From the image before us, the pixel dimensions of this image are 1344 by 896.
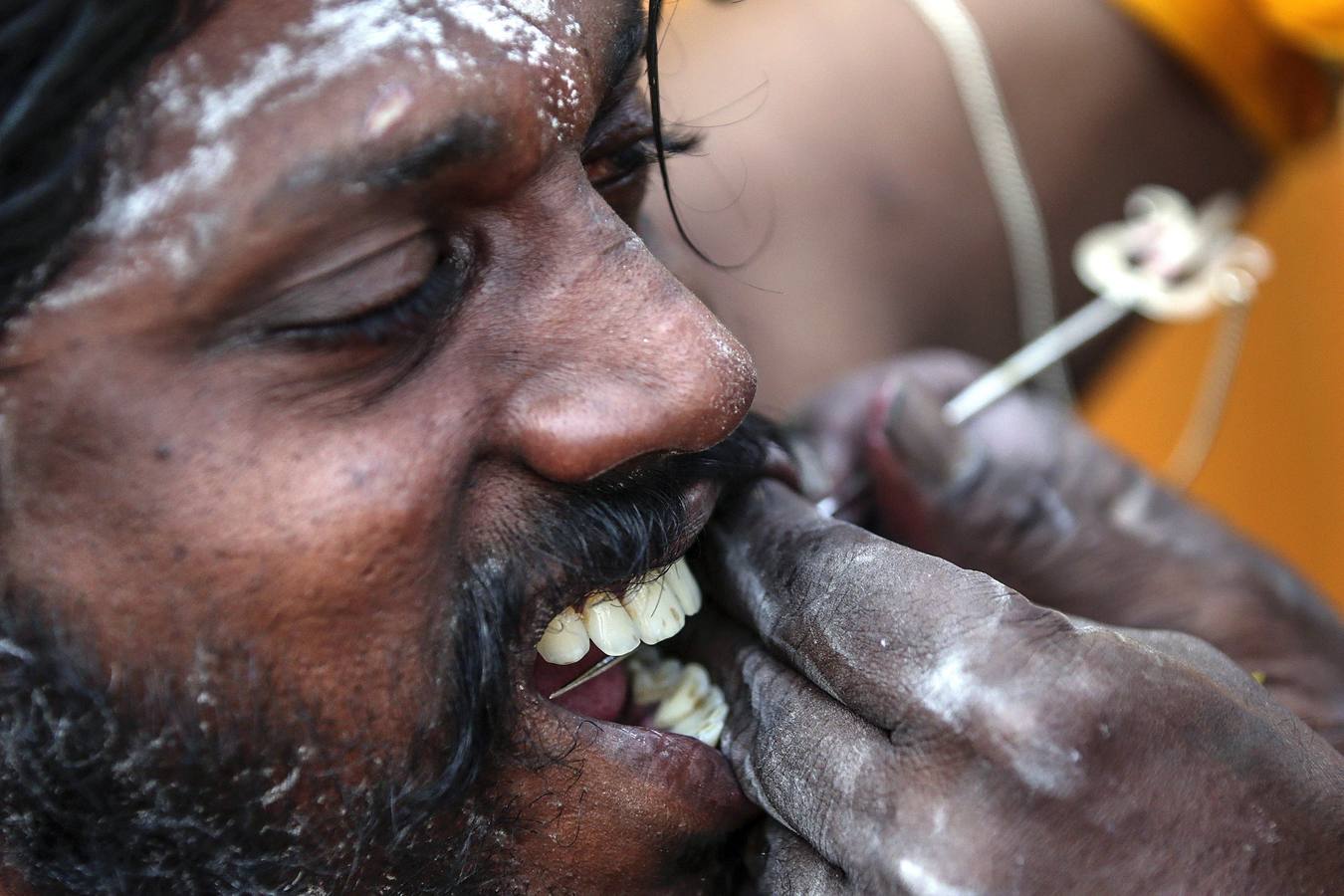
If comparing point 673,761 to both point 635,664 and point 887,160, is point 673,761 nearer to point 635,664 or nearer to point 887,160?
point 635,664

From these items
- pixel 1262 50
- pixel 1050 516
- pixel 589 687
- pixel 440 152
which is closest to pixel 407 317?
pixel 440 152

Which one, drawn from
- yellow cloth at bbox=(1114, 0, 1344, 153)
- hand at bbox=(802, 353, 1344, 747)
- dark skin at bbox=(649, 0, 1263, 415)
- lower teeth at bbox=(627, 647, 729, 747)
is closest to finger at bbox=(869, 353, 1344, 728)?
hand at bbox=(802, 353, 1344, 747)

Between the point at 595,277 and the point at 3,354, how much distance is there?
0.35 m

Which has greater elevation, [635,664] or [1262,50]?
[635,664]

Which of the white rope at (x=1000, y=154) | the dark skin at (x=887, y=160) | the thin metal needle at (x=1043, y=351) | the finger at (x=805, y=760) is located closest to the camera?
the finger at (x=805, y=760)

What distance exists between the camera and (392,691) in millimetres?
762

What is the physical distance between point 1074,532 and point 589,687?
2.39 ft

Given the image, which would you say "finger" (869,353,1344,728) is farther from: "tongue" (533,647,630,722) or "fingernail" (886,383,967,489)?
"tongue" (533,647,630,722)

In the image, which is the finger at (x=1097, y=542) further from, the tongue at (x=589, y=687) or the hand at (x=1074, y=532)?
the tongue at (x=589, y=687)

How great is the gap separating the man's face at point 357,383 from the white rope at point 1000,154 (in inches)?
44.3

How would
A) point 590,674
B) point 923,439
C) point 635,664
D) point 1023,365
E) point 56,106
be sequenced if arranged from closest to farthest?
1. point 56,106
2. point 590,674
3. point 635,664
4. point 923,439
5. point 1023,365

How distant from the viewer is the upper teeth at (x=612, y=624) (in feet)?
2.83

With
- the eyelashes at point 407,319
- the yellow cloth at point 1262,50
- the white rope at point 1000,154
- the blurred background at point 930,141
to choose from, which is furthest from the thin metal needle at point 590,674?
the yellow cloth at point 1262,50

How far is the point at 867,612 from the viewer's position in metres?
0.79
